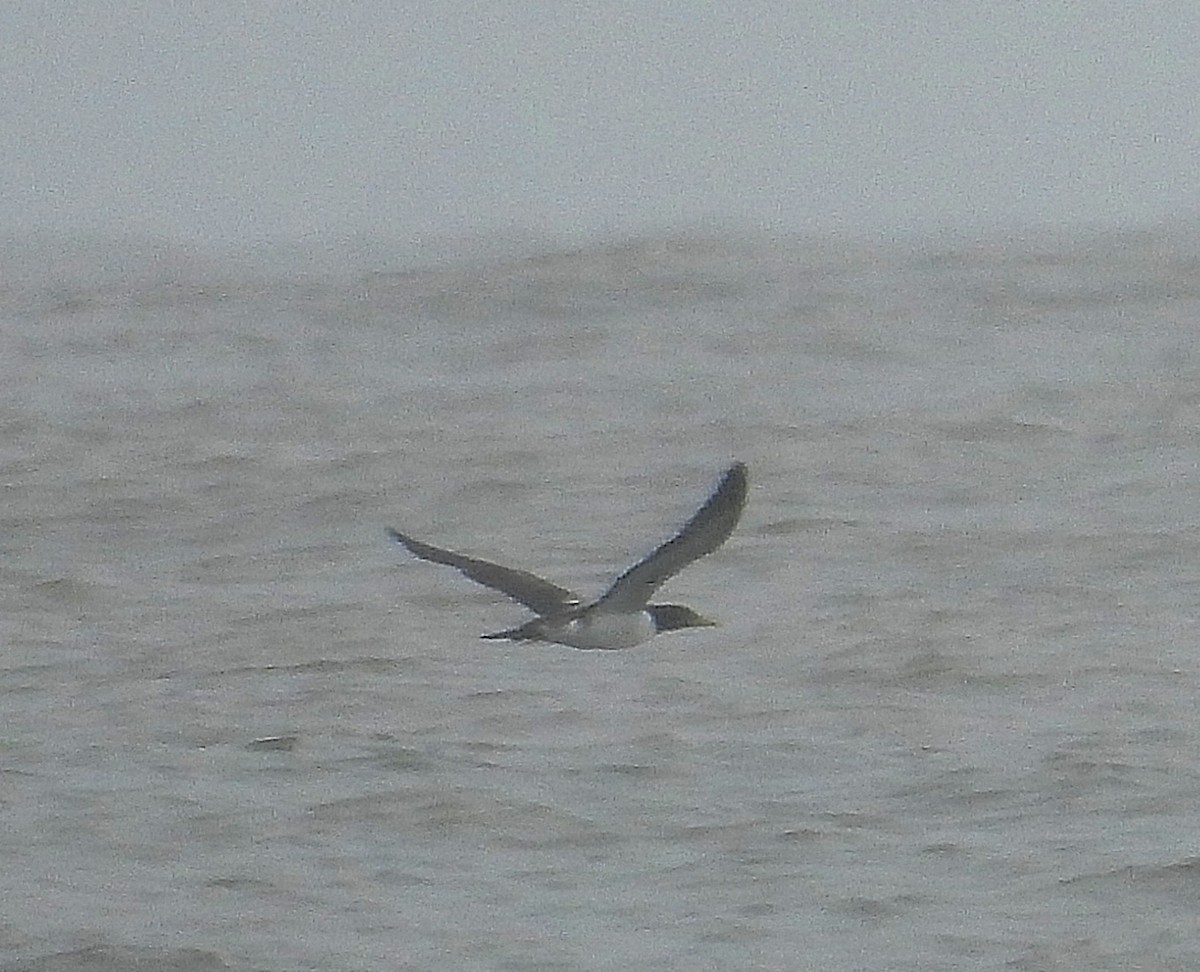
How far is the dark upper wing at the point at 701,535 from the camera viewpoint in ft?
32.8

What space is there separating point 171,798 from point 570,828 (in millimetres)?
1810

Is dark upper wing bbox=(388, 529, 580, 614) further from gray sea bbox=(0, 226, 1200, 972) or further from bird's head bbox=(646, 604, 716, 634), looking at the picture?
gray sea bbox=(0, 226, 1200, 972)

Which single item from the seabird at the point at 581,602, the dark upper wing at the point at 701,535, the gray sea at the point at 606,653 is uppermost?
the dark upper wing at the point at 701,535

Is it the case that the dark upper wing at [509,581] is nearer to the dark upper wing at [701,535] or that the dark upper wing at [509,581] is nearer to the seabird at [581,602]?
the seabird at [581,602]

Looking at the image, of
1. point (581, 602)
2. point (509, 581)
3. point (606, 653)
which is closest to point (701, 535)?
point (581, 602)

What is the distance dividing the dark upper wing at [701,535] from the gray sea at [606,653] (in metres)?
1.65

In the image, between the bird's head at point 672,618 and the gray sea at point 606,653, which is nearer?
the bird's head at point 672,618

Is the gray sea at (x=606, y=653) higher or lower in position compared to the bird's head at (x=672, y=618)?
lower

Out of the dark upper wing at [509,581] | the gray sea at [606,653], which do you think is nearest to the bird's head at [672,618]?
the dark upper wing at [509,581]

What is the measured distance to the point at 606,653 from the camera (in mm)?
17469

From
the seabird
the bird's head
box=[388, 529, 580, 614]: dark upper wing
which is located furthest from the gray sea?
box=[388, 529, 580, 614]: dark upper wing

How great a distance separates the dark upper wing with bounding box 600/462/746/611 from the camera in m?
10.0

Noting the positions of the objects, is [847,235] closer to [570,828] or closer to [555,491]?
[555,491]

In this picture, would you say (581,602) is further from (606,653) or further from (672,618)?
(606,653)
